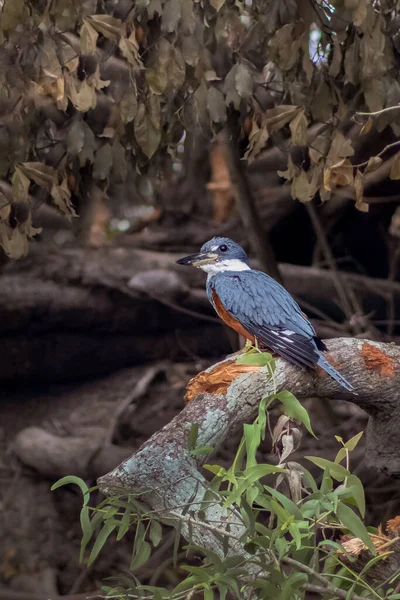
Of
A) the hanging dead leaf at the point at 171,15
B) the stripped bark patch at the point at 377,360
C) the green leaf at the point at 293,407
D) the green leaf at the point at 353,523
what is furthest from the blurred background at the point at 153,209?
the green leaf at the point at 353,523

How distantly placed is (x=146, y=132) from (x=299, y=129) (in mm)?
385

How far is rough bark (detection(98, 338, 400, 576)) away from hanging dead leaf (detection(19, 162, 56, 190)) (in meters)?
0.78

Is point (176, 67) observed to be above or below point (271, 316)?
above

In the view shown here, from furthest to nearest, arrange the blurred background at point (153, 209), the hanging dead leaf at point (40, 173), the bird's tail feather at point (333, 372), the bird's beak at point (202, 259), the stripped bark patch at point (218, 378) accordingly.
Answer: the bird's beak at point (202, 259) < the hanging dead leaf at point (40, 173) < the blurred background at point (153, 209) < the bird's tail feather at point (333, 372) < the stripped bark patch at point (218, 378)

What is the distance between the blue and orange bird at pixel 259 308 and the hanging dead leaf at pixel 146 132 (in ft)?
1.19

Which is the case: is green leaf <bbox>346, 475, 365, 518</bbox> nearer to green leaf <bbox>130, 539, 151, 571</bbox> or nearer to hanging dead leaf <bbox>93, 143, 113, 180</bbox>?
green leaf <bbox>130, 539, 151, 571</bbox>

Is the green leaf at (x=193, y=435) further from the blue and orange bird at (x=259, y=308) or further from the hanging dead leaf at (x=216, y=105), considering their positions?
the hanging dead leaf at (x=216, y=105)

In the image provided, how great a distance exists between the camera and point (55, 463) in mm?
4648

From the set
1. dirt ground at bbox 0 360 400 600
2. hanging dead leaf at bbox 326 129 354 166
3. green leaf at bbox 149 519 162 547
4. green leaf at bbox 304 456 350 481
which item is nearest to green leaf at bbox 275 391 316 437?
green leaf at bbox 304 456 350 481

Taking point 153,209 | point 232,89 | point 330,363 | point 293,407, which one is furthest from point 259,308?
point 153,209

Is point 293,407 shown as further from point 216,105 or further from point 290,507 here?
point 216,105

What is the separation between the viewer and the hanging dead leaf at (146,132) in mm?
2264

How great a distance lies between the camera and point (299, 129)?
223 centimetres

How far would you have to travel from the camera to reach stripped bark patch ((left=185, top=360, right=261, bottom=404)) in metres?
1.95
